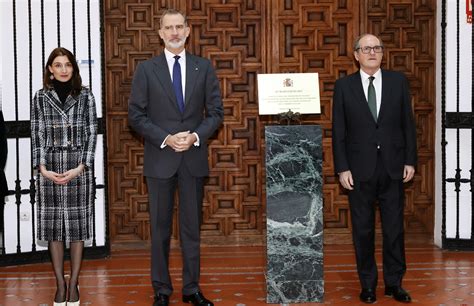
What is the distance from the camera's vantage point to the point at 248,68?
668cm

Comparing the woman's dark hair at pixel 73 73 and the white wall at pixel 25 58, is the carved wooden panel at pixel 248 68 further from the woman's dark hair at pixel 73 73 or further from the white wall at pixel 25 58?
the woman's dark hair at pixel 73 73

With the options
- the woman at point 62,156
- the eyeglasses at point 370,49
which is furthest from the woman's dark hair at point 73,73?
the eyeglasses at point 370,49

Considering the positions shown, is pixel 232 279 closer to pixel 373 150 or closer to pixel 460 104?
pixel 373 150

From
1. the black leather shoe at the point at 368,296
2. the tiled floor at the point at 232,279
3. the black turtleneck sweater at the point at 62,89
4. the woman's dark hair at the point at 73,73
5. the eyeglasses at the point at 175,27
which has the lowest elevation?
the tiled floor at the point at 232,279

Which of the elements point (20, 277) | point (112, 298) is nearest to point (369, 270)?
point (112, 298)

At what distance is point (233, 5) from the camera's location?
6.63 meters

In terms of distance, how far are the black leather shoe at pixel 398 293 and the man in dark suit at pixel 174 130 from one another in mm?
1244

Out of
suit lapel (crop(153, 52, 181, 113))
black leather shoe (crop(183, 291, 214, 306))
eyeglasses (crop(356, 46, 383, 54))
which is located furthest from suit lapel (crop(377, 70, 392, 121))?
black leather shoe (crop(183, 291, 214, 306))

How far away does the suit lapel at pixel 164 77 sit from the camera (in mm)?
4547

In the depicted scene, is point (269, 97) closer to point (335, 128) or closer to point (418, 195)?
point (335, 128)

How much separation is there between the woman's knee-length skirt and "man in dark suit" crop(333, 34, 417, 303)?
1687 mm

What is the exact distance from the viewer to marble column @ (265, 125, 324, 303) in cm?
463

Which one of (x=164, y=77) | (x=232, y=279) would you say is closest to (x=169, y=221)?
(x=164, y=77)

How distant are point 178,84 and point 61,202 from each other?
3.46ft
